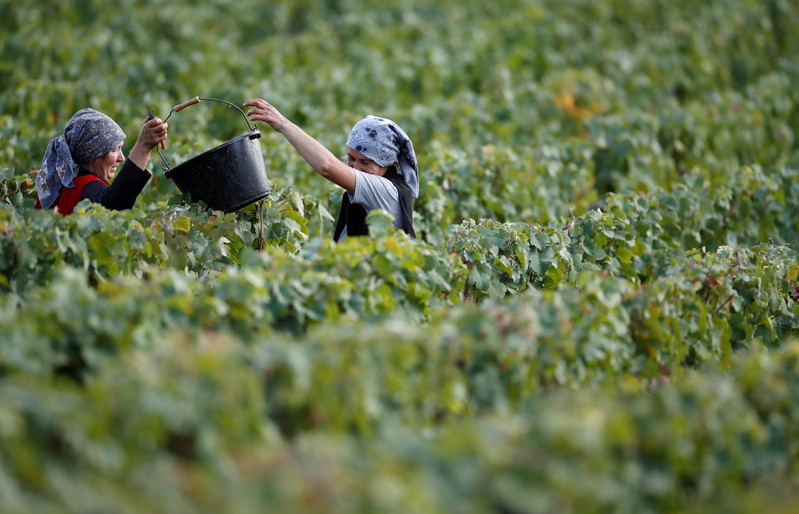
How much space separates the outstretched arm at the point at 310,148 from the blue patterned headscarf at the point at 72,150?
76cm

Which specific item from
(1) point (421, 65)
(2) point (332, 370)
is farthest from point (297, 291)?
(1) point (421, 65)

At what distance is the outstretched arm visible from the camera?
4.55m

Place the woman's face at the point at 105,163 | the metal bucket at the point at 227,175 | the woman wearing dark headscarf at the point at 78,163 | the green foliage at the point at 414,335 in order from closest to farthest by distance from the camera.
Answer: the green foliage at the point at 414,335 < the metal bucket at the point at 227,175 < the woman wearing dark headscarf at the point at 78,163 < the woman's face at the point at 105,163

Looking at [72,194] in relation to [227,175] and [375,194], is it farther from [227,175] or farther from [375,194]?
[375,194]

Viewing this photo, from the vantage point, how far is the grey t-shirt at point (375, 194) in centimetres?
470

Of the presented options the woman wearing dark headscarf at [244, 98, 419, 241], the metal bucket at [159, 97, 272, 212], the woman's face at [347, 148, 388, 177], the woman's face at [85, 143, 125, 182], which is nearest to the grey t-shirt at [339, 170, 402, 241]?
the woman wearing dark headscarf at [244, 98, 419, 241]

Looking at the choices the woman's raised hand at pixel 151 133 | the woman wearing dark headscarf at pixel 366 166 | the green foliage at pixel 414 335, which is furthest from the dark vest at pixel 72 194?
the woman wearing dark headscarf at pixel 366 166

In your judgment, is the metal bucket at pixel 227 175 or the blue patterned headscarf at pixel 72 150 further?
the blue patterned headscarf at pixel 72 150

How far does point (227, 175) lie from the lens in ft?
15.5

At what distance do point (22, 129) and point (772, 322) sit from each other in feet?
17.3

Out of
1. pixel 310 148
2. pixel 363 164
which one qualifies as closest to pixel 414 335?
pixel 310 148

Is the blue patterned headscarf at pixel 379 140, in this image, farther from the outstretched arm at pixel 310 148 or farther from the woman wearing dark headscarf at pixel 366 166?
the outstretched arm at pixel 310 148

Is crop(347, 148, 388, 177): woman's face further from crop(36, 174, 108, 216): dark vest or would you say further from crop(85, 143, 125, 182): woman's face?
crop(36, 174, 108, 216): dark vest

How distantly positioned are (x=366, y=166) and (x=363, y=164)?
0.06 feet
